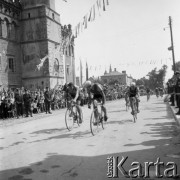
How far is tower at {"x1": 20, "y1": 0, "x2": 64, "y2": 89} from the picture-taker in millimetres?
39281

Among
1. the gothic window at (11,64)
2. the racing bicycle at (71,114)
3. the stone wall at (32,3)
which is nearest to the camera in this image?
the racing bicycle at (71,114)

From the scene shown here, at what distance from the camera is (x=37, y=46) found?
39625 mm

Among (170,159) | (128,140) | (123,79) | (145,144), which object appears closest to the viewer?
(170,159)

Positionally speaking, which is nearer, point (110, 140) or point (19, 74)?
point (110, 140)

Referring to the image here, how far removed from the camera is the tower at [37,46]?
39.3m

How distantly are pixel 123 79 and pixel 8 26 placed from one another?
350 feet

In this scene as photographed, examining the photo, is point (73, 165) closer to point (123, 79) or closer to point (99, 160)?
point (99, 160)

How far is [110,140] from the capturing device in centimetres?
802

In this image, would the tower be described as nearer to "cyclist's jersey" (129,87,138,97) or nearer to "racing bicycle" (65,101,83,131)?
"cyclist's jersey" (129,87,138,97)

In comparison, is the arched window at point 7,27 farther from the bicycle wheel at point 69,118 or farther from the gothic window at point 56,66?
the bicycle wheel at point 69,118

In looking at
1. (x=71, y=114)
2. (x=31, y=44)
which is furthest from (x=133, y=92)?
(x=31, y=44)

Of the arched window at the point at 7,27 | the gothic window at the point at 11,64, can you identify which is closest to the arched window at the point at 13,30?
the arched window at the point at 7,27

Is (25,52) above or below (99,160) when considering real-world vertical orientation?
above

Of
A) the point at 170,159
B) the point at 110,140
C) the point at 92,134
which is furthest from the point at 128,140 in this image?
the point at 170,159
